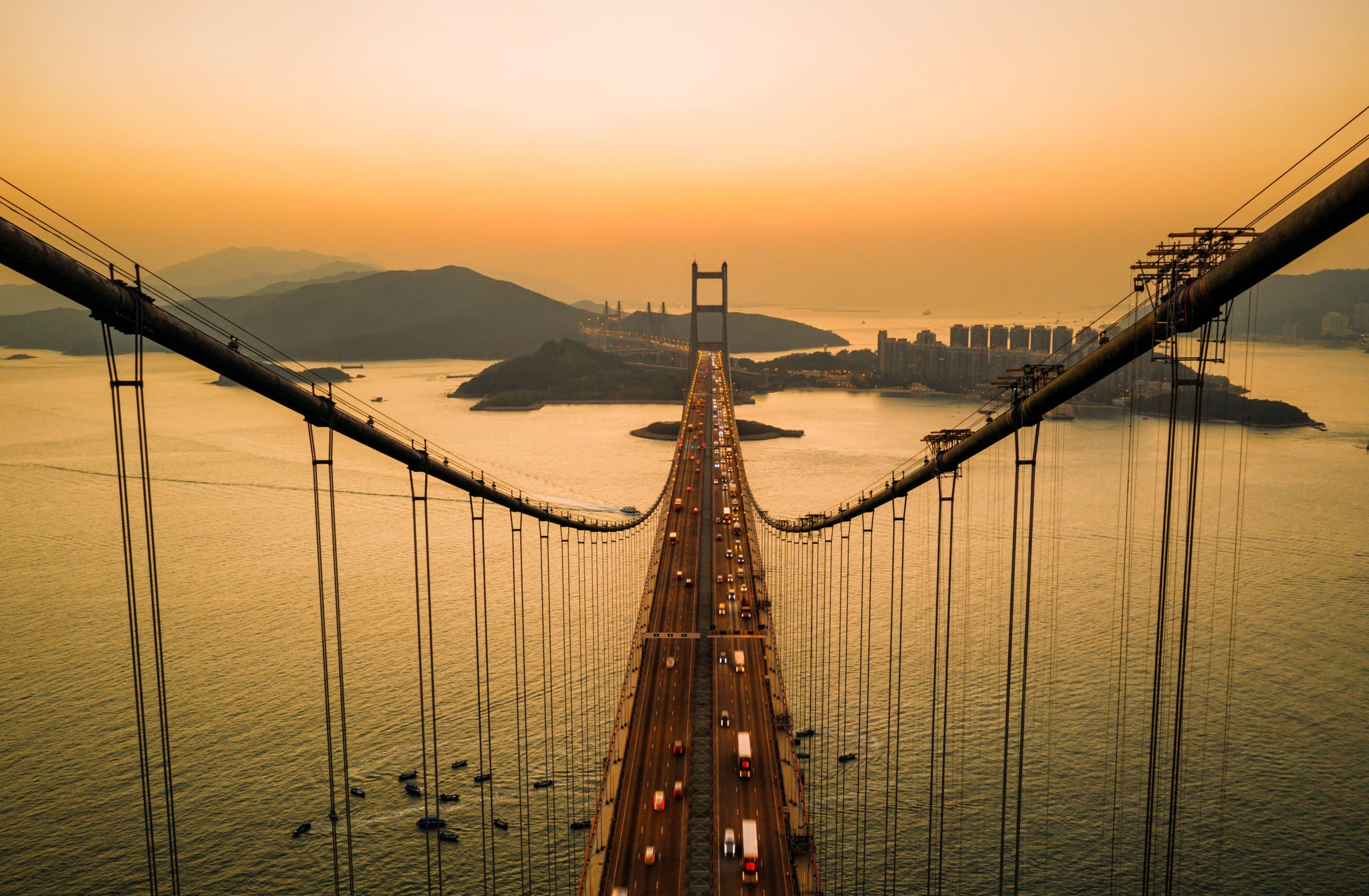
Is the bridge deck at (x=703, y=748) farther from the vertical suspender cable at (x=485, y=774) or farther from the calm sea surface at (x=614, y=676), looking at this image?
the vertical suspender cable at (x=485, y=774)

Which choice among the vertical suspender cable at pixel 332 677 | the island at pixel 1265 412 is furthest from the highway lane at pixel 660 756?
the island at pixel 1265 412

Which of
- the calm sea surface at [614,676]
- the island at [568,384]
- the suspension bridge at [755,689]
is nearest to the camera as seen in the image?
the suspension bridge at [755,689]

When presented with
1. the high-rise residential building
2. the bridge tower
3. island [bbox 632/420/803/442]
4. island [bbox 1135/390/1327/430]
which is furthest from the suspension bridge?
the bridge tower

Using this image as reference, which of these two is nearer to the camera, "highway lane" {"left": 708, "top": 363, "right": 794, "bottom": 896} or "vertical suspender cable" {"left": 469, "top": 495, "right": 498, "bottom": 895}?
"highway lane" {"left": 708, "top": 363, "right": 794, "bottom": 896}

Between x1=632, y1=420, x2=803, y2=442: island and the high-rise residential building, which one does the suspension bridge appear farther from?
x1=632, y1=420, x2=803, y2=442: island

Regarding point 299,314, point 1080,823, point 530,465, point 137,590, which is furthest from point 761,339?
point 1080,823

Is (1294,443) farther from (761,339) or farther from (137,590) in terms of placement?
(761,339)

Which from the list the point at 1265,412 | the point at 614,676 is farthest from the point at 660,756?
the point at 1265,412
